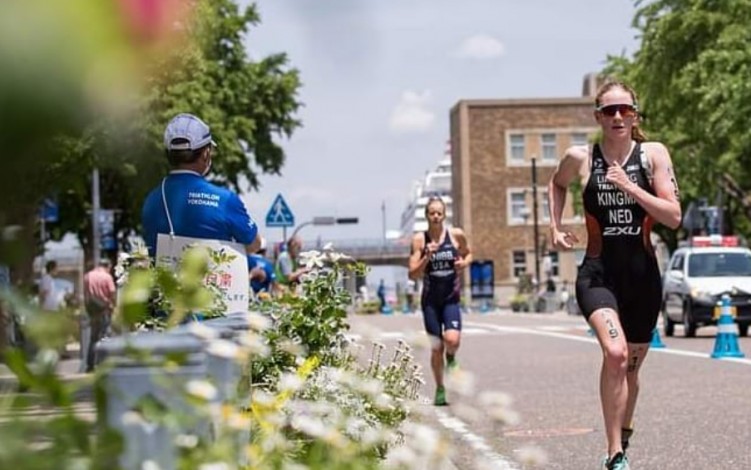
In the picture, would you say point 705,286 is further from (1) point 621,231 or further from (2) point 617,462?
(2) point 617,462

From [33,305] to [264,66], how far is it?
4420 centimetres

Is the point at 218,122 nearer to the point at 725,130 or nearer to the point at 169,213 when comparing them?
the point at 725,130

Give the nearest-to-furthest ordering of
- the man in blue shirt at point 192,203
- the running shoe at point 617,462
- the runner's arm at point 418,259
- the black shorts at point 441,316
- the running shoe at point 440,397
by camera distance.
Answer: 1. the man in blue shirt at point 192,203
2. the running shoe at point 617,462
3. the running shoe at point 440,397
4. the runner's arm at point 418,259
5. the black shorts at point 441,316

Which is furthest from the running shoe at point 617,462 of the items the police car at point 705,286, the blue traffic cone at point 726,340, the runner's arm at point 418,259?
the police car at point 705,286

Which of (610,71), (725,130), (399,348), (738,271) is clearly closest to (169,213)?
(399,348)

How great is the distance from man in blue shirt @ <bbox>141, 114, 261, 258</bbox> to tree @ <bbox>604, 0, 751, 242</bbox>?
2955 centimetres

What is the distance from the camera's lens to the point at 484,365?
68.8ft

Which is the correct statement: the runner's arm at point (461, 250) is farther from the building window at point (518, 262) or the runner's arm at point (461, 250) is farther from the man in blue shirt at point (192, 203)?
the building window at point (518, 262)

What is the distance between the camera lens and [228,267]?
602cm

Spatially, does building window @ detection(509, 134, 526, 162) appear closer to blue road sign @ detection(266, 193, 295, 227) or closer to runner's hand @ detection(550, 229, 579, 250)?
blue road sign @ detection(266, 193, 295, 227)

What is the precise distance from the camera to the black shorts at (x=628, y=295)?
283 inches

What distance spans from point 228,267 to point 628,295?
7.05ft

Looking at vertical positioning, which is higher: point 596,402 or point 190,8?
point 190,8

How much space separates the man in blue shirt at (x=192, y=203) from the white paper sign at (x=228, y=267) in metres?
0.06
